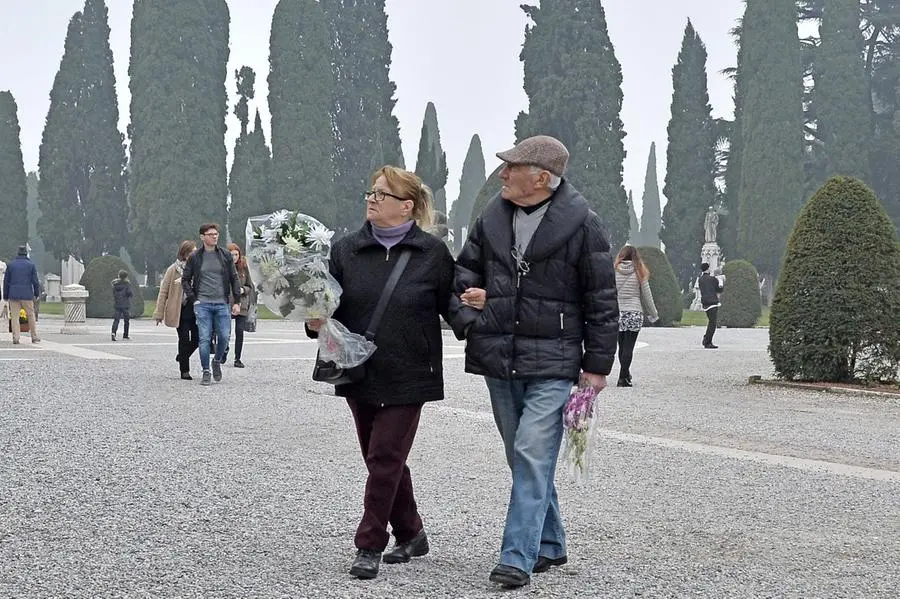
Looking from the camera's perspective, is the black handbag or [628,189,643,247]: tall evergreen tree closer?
the black handbag

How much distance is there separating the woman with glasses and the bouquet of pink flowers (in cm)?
50

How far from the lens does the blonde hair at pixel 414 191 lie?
168 inches

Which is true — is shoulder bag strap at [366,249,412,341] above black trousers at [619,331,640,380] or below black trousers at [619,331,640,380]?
above

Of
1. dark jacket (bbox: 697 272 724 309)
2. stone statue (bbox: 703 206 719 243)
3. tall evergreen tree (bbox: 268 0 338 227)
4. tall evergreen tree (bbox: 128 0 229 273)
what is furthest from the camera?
tall evergreen tree (bbox: 268 0 338 227)

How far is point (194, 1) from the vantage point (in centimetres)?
4706

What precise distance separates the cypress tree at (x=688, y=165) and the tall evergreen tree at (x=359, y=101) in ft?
43.1

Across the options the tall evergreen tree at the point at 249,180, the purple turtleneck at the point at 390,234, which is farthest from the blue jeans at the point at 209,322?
the tall evergreen tree at the point at 249,180

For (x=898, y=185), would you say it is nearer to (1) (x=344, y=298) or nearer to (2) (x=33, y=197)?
(1) (x=344, y=298)

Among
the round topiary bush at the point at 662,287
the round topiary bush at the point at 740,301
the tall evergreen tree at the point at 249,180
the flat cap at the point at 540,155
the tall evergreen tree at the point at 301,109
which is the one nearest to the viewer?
the flat cap at the point at 540,155

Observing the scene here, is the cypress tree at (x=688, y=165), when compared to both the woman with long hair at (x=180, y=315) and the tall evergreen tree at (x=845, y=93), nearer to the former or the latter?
the tall evergreen tree at (x=845, y=93)

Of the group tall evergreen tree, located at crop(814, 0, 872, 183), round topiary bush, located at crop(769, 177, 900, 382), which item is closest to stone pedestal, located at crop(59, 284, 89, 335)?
round topiary bush, located at crop(769, 177, 900, 382)

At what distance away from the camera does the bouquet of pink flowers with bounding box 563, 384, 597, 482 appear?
4.11 m

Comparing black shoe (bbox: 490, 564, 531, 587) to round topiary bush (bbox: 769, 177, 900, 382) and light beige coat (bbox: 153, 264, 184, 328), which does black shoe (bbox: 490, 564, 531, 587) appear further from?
round topiary bush (bbox: 769, 177, 900, 382)

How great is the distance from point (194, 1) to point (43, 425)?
41.9 meters
